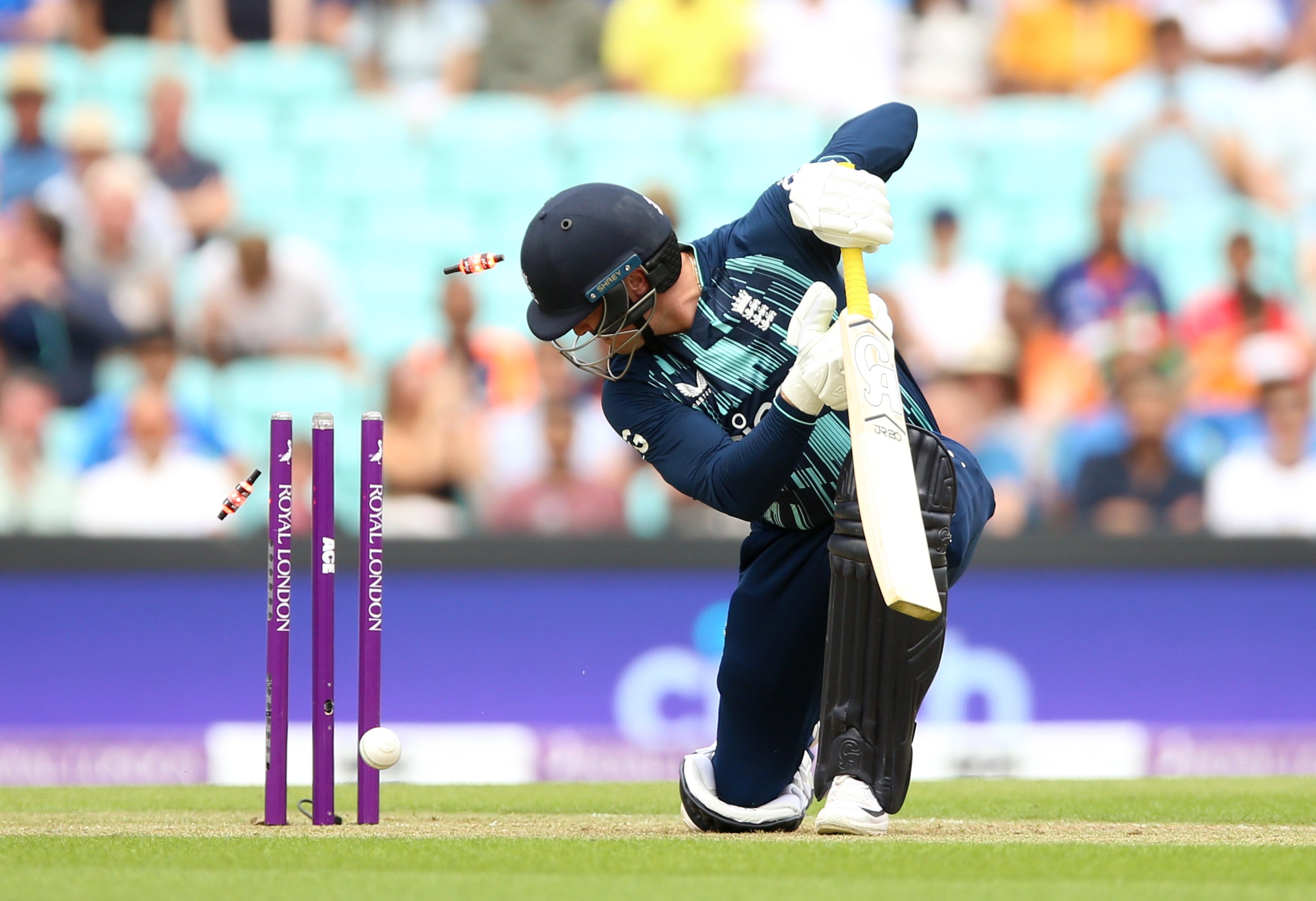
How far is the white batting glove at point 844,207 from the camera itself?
158 inches

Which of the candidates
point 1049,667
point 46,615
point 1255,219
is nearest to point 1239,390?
point 1255,219

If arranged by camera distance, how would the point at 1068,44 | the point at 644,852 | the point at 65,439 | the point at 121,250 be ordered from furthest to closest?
the point at 1068,44
the point at 121,250
the point at 65,439
the point at 644,852

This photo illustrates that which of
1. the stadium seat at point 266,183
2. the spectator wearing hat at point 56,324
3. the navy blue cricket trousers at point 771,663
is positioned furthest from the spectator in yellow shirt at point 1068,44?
the navy blue cricket trousers at point 771,663

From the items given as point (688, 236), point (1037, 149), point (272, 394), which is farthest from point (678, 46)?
point (272, 394)

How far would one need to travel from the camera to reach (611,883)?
3.28m

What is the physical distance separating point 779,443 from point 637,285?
626 mm

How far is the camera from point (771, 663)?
4453 mm

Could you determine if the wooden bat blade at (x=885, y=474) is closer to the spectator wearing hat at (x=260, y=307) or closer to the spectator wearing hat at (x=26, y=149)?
the spectator wearing hat at (x=260, y=307)

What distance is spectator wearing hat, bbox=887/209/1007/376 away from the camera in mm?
9008

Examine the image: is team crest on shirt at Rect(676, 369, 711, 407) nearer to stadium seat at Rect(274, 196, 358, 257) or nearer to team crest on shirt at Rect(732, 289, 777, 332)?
team crest on shirt at Rect(732, 289, 777, 332)

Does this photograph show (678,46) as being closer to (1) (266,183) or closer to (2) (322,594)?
(1) (266,183)

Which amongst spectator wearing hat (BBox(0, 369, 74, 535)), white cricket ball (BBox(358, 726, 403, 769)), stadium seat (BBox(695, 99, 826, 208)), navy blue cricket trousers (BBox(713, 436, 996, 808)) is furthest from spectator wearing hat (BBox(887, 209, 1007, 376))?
white cricket ball (BBox(358, 726, 403, 769))

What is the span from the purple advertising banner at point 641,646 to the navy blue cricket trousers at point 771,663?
2.87 m

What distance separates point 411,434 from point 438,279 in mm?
1890
